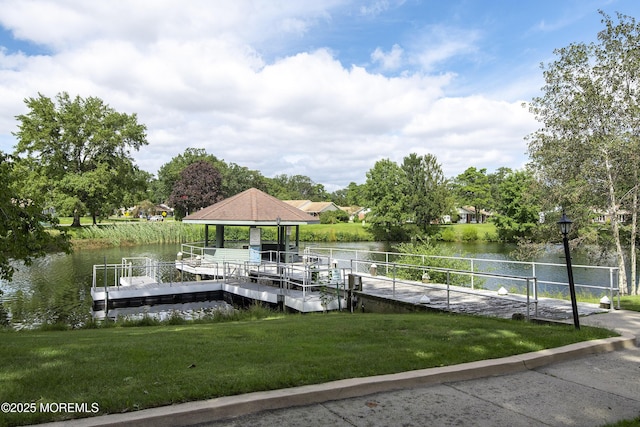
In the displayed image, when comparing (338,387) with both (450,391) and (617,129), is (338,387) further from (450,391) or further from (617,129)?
(617,129)

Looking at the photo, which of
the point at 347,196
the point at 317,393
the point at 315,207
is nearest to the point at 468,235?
the point at 315,207

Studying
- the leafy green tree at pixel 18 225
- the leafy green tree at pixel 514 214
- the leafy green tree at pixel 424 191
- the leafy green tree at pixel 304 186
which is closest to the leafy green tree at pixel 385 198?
the leafy green tree at pixel 424 191

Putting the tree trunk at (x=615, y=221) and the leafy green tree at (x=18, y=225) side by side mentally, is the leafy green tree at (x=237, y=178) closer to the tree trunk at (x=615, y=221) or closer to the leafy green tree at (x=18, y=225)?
the tree trunk at (x=615, y=221)

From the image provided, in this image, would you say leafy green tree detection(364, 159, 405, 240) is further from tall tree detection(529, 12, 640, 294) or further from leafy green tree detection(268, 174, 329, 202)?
leafy green tree detection(268, 174, 329, 202)

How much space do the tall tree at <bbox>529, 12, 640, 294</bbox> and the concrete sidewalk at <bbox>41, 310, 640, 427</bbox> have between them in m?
13.0

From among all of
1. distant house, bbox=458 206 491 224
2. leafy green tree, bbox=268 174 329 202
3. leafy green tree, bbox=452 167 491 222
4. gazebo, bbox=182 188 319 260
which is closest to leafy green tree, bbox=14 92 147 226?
gazebo, bbox=182 188 319 260

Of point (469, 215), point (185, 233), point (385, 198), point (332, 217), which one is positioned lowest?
point (185, 233)

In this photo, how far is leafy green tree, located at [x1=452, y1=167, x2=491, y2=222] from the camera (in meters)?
90.8

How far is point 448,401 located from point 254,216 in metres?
17.4

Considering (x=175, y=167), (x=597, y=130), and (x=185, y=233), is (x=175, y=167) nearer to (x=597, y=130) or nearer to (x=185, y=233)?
(x=185, y=233)

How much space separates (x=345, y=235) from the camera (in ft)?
193

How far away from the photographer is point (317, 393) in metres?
4.64

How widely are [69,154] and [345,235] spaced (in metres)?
33.7

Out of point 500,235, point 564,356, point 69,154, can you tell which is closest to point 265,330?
point 564,356
